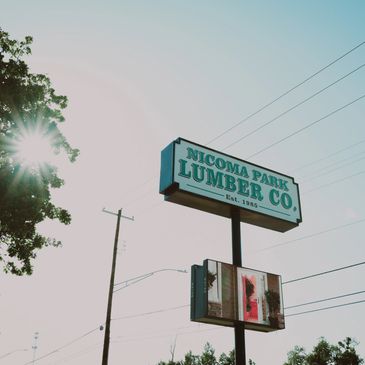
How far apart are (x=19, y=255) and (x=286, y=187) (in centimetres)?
1263

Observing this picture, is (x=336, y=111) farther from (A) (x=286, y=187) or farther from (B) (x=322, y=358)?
(B) (x=322, y=358)

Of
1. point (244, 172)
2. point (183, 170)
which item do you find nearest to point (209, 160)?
point (183, 170)

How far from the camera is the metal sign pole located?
11.4 metres

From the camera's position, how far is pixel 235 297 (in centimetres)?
1190

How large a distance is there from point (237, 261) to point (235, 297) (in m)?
1.28

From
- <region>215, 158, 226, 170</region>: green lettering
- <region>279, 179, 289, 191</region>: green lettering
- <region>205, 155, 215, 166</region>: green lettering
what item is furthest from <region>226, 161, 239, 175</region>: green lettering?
<region>279, 179, 289, 191</region>: green lettering

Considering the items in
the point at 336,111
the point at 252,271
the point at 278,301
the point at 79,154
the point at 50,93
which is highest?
the point at 50,93

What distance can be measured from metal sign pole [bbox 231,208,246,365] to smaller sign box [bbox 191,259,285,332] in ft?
0.80

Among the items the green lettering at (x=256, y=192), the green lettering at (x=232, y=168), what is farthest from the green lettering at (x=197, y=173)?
the green lettering at (x=256, y=192)

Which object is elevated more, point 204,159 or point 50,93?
point 50,93

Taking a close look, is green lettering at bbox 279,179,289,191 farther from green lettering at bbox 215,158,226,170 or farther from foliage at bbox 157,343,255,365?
foliage at bbox 157,343,255,365

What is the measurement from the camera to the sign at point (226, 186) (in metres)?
12.8

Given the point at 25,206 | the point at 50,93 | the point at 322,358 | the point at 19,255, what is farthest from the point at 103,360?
the point at 322,358

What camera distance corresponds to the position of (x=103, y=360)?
745 inches
